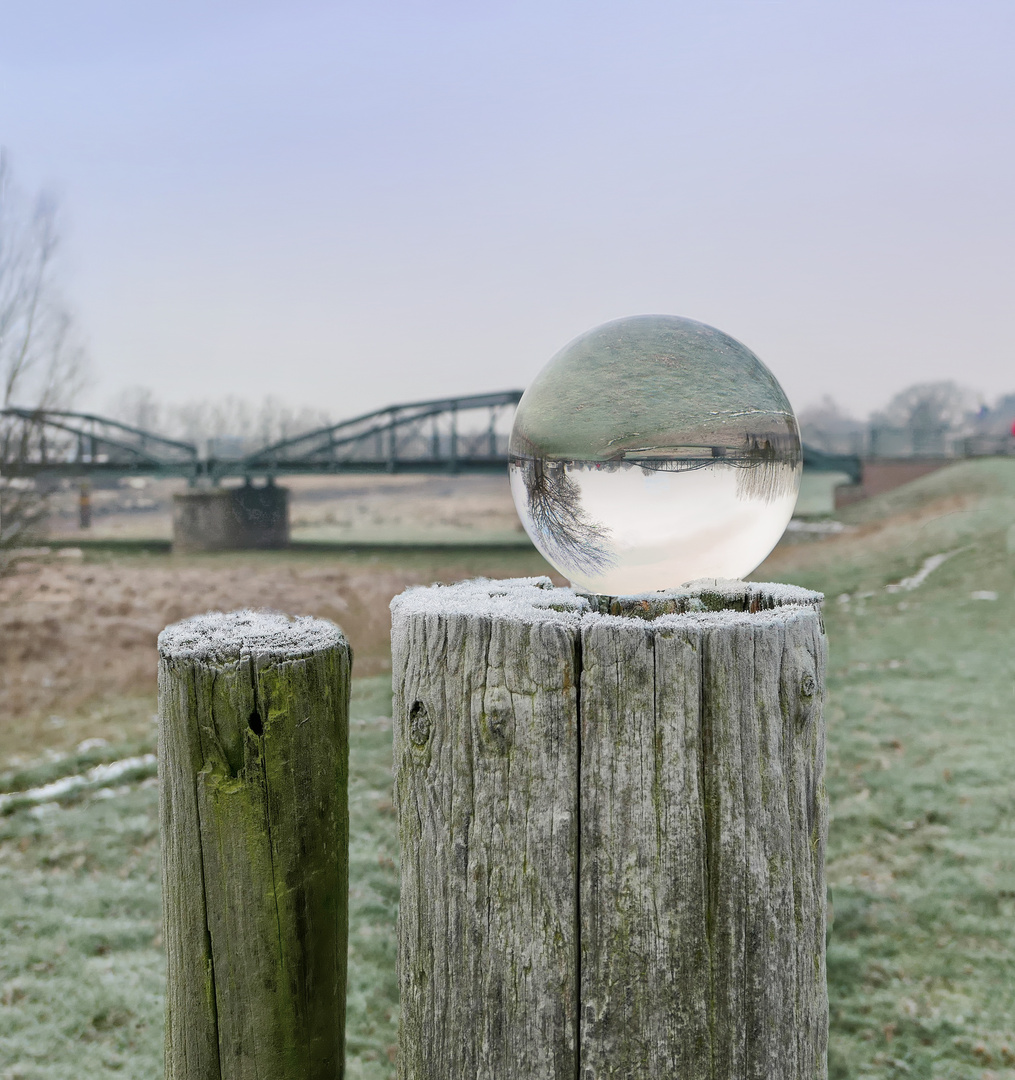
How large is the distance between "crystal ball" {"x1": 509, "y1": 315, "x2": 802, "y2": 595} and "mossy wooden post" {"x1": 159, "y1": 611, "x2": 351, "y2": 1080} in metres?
0.71

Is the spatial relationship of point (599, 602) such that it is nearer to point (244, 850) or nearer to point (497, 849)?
point (497, 849)

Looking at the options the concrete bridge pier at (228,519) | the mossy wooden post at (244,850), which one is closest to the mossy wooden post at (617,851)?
the mossy wooden post at (244,850)

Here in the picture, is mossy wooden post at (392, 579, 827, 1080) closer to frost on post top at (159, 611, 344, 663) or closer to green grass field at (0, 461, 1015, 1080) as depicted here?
frost on post top at (159, 611, 344, 663)

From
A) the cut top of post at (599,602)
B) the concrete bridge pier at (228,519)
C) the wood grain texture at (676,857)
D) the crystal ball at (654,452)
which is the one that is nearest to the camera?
the wood grain texture at (676,857)

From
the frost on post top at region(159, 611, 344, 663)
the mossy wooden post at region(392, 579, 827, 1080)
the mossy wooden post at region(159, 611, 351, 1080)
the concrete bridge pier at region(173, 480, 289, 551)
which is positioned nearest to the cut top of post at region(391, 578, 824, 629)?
the mossy wooden post at region(392, 579, 827, 1080)

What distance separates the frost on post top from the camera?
170 centimetres

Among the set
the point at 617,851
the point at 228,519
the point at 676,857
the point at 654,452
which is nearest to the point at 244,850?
the point at 617,851

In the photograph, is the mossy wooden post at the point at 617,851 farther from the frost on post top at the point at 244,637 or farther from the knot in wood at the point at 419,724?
the frost on post top at the point at 244,637

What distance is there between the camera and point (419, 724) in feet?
5.60

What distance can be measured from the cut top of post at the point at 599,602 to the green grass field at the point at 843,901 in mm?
2372

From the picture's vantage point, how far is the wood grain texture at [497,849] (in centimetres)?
158

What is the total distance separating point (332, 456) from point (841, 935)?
14.7 metres

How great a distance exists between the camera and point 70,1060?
331 centimetres

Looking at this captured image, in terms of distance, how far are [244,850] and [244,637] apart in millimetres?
439
